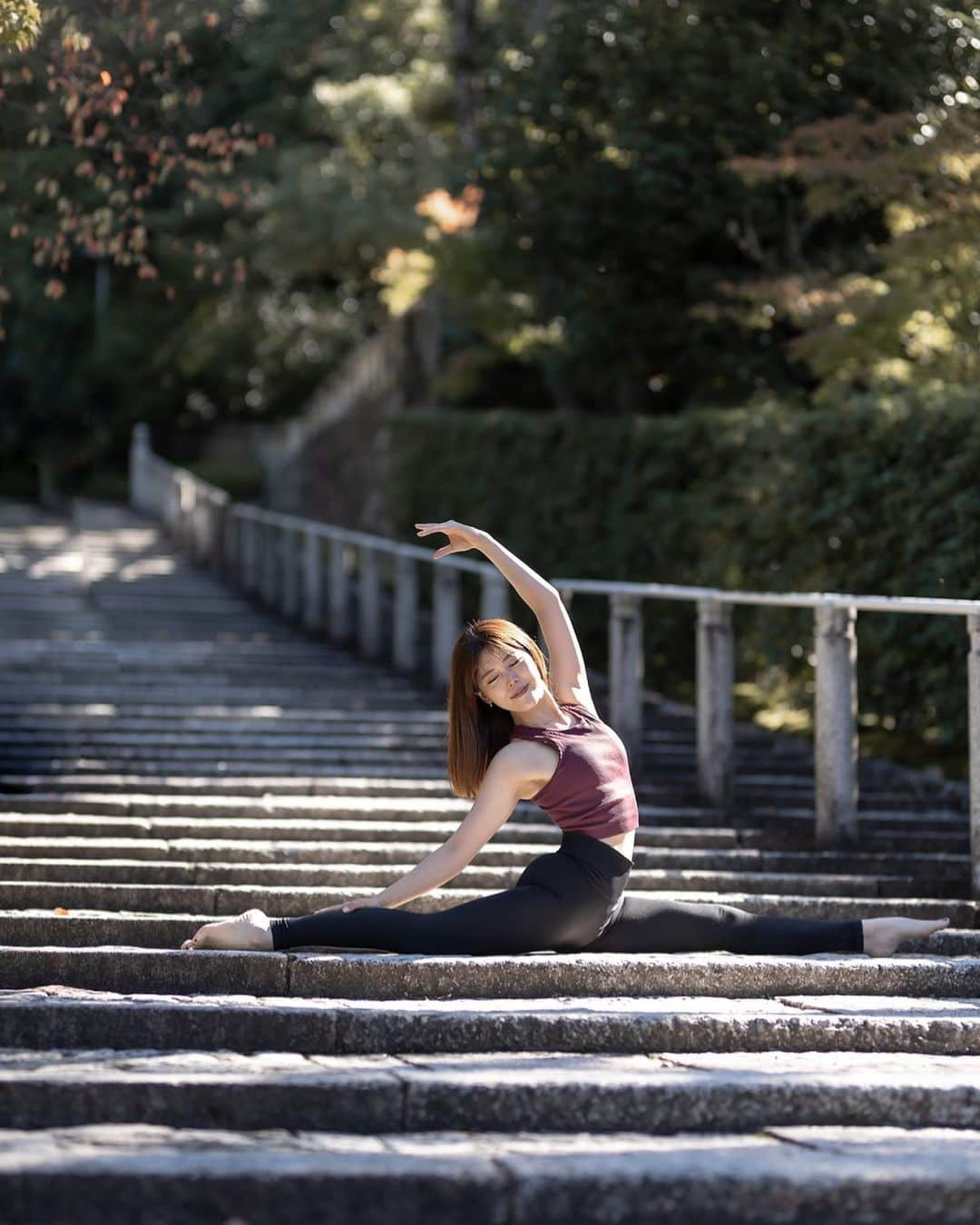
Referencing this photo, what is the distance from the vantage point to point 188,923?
626cm

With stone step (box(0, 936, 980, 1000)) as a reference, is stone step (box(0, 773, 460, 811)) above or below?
above

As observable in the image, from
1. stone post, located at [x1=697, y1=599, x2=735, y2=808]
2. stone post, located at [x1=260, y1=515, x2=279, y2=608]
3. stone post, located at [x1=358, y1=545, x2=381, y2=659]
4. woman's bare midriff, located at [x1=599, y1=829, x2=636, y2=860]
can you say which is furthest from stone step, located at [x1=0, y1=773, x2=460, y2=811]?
stone post, located at [x1=260, y1=515, x2=279, y2=608]

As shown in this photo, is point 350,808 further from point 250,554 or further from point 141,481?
point 141,481

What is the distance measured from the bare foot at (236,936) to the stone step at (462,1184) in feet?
4.80

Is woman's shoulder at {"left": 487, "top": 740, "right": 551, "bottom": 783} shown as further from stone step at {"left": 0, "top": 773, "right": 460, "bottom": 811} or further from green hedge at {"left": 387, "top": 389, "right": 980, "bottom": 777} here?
green hedge at {"left": 387, "top": 389, "right": 980, "bottom": 777}

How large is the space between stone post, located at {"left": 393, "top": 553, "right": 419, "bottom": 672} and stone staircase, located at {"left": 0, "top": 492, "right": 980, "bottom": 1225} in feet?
12.6

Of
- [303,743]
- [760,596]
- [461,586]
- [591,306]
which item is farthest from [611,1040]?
[461,586]

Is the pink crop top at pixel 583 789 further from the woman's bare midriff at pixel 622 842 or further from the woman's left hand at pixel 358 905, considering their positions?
the woman's left hand at pixel 358 905

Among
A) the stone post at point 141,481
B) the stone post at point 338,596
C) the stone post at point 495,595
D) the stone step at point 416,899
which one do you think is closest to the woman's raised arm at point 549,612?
the stone step at point 416,899

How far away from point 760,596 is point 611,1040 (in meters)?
3.74

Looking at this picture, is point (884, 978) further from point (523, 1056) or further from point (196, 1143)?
point (196, 1143)

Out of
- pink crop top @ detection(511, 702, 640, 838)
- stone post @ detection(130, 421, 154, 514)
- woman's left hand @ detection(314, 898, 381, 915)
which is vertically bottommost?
woman's left hand @ detection(314, 898, 381, 915)

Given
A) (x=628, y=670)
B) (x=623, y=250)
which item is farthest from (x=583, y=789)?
(x=623, y=250)

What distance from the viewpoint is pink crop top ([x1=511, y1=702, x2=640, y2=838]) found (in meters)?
5.82
